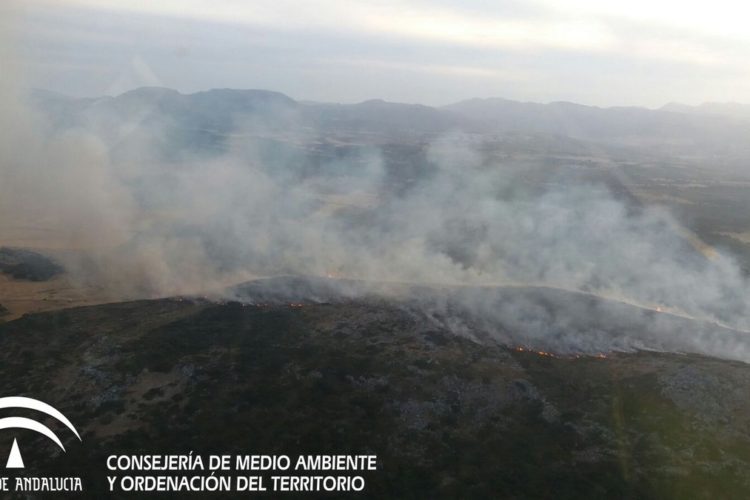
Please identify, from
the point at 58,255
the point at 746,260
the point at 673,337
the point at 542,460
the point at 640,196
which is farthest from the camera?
the point at 640,196

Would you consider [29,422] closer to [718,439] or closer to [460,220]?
[718,439]

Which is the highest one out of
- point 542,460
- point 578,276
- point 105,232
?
point 105,232

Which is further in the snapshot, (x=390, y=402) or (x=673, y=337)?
(x=673, y=337)

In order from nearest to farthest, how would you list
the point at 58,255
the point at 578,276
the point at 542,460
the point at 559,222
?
the point at 542,460, the point at 578,276, the point at 58,255, the point at 559,222

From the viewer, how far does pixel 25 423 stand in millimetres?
38250

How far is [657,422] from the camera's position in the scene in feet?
129

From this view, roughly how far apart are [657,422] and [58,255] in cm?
7425

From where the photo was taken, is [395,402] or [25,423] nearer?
[25,423]

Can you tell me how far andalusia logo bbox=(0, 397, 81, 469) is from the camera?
3469 cm

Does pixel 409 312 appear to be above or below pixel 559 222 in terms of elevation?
below

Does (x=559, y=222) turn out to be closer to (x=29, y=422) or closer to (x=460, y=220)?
(x=460, y=220)

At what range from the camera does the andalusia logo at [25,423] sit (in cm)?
3469

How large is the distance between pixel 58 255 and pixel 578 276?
69315 mm

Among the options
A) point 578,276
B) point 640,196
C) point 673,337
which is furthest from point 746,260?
point 640,196
